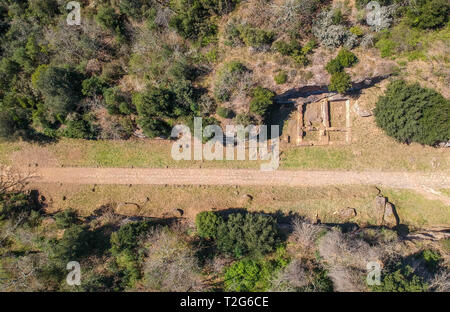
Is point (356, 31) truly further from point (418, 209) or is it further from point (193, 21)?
point (418, 209)

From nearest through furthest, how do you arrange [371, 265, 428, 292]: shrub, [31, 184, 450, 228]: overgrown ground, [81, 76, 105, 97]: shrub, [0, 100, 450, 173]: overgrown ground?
1. [371, 265, 428, 292]: shrub
2. [81, 76, 105, 97]: shrub
3. [31, 184, 450, 228]: overgrown ground
4. [0, 100, 450, 173]: overgrown ground

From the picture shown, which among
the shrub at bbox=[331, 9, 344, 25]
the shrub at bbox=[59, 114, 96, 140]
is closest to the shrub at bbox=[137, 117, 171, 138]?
the shrub at bbox=[59, 114, 96, 140]

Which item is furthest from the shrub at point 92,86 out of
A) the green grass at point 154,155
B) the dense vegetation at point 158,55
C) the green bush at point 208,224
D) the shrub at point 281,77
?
the shrub at point 281,77

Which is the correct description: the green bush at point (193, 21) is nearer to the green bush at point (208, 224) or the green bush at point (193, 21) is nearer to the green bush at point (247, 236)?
the green bush at point (208, 224)

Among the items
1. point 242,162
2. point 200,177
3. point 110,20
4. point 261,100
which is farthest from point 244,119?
point 110,20

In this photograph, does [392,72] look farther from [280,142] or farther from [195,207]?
[195,207]

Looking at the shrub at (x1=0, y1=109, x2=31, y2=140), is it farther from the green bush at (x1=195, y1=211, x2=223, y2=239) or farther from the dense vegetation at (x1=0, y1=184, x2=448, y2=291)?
the green bush at (x1=195, y1=211, x2=223, y2=239)
